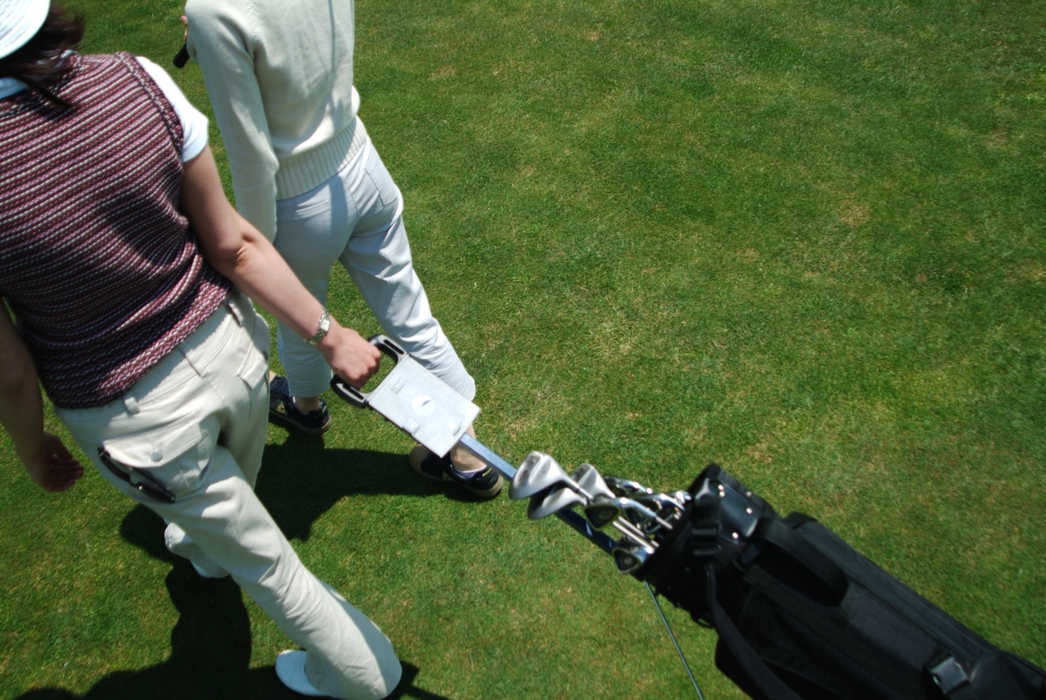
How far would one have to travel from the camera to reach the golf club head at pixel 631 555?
1577 millimetres

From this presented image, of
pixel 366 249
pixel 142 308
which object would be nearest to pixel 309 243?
pixel 366 249

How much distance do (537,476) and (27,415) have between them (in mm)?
1102

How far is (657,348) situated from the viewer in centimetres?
337

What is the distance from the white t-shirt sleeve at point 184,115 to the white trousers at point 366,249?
2.21 feet

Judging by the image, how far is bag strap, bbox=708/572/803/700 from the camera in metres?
1.41

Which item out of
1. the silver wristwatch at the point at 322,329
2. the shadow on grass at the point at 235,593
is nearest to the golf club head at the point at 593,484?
the silver wristwatch at the point at 322,329

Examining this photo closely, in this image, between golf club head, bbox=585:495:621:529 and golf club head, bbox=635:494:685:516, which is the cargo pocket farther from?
golf club head, bbox=635:494:685:516

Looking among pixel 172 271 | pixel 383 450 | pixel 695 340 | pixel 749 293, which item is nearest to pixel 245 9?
pixel 172 271

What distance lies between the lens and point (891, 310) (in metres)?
3.44

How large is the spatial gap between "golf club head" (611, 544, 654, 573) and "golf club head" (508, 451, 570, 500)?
183 millimetres

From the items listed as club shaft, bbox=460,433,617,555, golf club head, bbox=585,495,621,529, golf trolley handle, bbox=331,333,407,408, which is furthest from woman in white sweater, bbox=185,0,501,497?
golf club head, bbox=585,495,621,529

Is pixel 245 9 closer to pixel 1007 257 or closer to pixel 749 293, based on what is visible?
pixel 749 293

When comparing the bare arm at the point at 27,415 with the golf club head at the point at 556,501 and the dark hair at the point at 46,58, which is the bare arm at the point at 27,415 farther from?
the golf club head at the point at 556,501

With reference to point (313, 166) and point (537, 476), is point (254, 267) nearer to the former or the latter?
point (313, 166)
